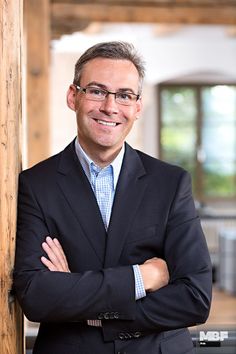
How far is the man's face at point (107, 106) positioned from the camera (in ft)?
6.85

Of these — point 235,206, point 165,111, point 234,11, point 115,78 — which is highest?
point 234,11

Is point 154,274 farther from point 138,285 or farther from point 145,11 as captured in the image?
point 145,11

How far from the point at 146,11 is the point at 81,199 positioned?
5394 mm

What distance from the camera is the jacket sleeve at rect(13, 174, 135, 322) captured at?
6.40ft

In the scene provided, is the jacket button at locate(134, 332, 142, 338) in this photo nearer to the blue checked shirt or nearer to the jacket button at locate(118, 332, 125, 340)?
the jacket button at locate(118, 332, 125, 340)

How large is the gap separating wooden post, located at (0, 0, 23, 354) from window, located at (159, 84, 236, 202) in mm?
10290

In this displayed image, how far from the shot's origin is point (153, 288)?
2.05 metres

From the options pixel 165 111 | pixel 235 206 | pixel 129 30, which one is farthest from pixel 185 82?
pixel 235 206

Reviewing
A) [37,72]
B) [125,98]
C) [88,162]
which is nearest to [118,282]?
[88,162]

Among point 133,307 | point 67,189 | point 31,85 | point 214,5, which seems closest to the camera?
point 133,307

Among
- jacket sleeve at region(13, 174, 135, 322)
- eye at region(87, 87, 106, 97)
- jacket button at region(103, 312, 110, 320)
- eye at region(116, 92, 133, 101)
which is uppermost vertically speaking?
eye at region(87, 87, 106, 97)

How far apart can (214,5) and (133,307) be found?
5.64 m

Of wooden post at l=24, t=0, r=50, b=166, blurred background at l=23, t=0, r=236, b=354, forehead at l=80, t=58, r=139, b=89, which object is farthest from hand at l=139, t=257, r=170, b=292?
blurred background at l=23, t=0, r=236, b=354

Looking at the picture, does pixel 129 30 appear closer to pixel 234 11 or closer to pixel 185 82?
pixel 185 82
